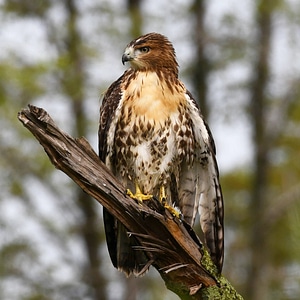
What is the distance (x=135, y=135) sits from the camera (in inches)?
275

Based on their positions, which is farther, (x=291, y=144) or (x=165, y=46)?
(x=291, y=144)

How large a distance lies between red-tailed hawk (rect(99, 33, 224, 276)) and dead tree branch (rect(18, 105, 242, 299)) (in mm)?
488

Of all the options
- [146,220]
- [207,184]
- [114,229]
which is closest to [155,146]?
[207,184]

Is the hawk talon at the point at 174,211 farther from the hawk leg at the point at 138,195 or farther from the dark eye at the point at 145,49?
the dark eye at the point at 145,49

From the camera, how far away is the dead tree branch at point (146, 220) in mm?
5832

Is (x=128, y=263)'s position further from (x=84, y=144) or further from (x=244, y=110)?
(x=244, y=110)

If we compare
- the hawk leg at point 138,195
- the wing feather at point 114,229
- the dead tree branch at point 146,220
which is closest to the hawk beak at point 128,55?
the wing feather at point 114,229

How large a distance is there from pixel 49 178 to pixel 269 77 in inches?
166

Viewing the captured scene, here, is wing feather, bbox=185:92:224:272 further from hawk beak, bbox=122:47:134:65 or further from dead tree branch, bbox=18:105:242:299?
dead tree branch, bbox=18:105:242:299

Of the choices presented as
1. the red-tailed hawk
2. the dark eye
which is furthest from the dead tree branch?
the dark eye

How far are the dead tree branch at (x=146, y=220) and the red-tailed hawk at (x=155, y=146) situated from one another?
1.60ft

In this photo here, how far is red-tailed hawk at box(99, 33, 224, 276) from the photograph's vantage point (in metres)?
6.97

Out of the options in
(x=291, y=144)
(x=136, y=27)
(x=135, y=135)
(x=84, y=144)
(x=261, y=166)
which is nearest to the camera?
(x=84, y=144)

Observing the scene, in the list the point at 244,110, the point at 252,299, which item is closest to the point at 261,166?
the point at 244,110
